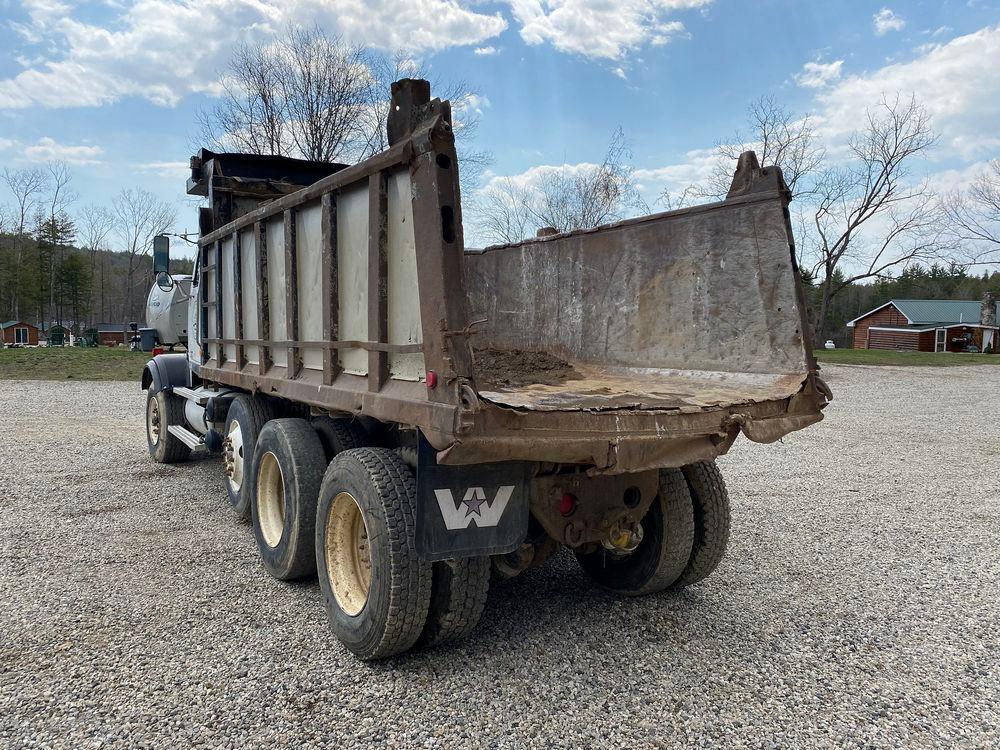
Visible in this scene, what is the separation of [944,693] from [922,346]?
61526 mm

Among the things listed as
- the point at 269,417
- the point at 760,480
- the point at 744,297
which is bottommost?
the point at 760,480

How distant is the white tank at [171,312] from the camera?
7322 mm

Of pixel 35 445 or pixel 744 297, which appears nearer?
pixel 744 297

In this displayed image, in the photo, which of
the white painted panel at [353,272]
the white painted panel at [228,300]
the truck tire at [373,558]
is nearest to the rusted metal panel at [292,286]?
the white painted panel at [353,272]

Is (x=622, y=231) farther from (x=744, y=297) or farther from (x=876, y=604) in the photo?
(x=876, y=604)

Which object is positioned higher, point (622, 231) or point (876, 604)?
A: point (622, 231)

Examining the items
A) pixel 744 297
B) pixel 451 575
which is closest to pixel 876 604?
pixel 744 297

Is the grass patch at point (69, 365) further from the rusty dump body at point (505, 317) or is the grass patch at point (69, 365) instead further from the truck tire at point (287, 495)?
the truck tire at point (287, 495)

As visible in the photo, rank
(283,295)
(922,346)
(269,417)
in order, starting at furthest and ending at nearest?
(922,346)
(269,417)
(283,295)

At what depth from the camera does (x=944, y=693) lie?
304 cm

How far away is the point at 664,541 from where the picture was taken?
3.79 metres

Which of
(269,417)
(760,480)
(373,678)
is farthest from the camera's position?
(760,480)

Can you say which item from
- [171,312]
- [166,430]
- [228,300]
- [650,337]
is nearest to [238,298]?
[228,300]

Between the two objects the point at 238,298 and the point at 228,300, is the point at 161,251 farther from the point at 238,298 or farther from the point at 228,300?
the point at 238,298
